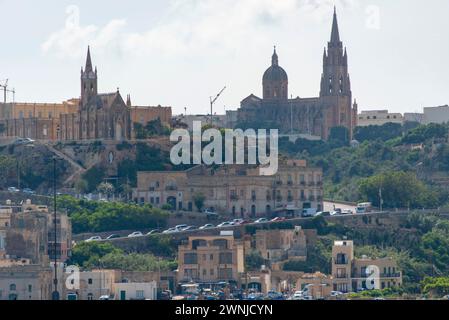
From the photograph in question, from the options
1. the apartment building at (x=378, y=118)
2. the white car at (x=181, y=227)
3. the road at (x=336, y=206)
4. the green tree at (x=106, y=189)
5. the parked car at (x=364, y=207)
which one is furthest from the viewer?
the apartment building at (x=378, y=118)

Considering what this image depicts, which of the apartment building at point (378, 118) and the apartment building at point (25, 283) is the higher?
the apartment building at point (378, 118)

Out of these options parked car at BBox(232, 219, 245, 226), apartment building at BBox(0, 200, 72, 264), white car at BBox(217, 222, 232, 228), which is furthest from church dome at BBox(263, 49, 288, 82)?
apartment building at BBox(0, 200, 72, 264)

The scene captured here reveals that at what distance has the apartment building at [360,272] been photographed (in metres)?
40.2

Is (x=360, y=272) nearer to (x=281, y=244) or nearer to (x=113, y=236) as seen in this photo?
(x=281, y=244)

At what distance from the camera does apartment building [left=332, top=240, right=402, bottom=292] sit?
4025cm

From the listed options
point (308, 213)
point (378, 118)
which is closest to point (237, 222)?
point (308, 213)

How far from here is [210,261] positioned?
138 feet

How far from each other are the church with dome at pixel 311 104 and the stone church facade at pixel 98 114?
20.6 metres

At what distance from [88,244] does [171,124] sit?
22.3 metres

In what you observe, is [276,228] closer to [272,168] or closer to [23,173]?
[272,168]

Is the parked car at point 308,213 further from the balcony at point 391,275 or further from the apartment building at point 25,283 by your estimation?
the apartment building at point 25,283

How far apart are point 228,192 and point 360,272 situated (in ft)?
43.0

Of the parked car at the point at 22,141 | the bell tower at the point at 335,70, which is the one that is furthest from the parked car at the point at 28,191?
the bell tower at the point at 335,70

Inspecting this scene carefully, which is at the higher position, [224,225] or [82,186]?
[82,186]
